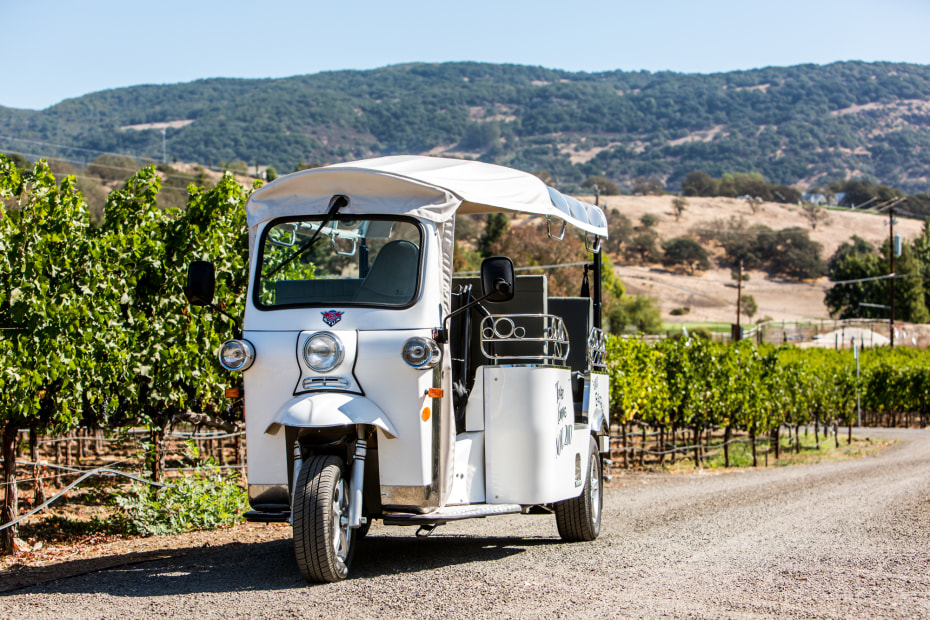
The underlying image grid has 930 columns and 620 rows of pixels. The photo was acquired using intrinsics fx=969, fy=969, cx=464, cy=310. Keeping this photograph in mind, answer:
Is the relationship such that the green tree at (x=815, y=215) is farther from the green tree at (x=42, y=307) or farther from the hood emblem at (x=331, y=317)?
the hood emblem at (x=331, y=317)

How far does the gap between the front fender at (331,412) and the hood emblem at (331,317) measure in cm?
52

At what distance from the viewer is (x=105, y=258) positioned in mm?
11234

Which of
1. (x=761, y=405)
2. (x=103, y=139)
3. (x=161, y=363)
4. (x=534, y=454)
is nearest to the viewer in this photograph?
(x=534, y=454)

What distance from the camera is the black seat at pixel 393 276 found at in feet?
22.7

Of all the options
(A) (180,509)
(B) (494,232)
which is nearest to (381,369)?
(A) (180,509)

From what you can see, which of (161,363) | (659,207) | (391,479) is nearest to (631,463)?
(161,363)

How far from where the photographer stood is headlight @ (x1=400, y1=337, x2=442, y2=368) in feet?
21.6

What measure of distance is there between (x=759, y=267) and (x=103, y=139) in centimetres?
14053

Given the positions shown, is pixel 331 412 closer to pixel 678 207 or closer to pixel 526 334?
pixel 526 334

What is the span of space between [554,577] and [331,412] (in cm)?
203

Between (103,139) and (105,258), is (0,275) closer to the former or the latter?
(105,258)

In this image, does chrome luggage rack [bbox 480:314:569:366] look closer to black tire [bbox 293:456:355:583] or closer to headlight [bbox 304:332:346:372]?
headlight [bbox 304:332:346:372]

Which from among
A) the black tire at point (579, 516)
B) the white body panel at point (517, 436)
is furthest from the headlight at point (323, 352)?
the black tire at point (579, 516)

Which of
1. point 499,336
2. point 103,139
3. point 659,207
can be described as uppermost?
point 103,139
